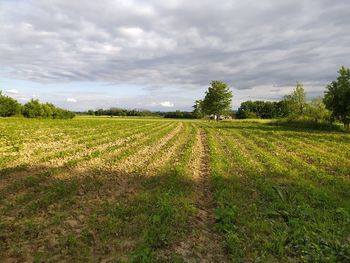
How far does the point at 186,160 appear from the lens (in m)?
17.0

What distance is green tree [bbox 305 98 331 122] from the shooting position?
5823 centimetres

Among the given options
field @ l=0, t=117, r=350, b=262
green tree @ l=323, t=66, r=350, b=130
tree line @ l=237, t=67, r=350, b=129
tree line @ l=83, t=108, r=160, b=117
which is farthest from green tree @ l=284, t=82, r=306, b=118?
tree line @ l=83, t=108, r=160, b=117

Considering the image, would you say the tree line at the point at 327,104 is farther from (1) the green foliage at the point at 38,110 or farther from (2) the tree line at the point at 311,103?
(1) the green foliage at the point at 38,110

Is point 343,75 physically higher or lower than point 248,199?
higher

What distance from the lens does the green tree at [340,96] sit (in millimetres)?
43094

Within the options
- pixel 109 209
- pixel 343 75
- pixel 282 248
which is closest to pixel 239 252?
pixel 282 248

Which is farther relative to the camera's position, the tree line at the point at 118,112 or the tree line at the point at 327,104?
the tree line at the point at 118,112

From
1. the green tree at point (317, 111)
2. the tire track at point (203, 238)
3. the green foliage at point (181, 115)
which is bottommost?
the tire track at point (203, 238)

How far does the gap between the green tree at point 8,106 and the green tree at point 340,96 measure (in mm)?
65957

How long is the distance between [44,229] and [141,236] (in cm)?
230

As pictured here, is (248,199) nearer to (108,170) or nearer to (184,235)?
(184,235)

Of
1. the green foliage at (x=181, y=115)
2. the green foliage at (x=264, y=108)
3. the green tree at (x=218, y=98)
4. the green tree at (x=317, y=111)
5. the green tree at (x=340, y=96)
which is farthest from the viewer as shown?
the green foliage at (x=264, y=108)

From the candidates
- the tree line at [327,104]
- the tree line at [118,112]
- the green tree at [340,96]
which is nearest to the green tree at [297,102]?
the tree line at [327,104]

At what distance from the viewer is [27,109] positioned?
240 ft
